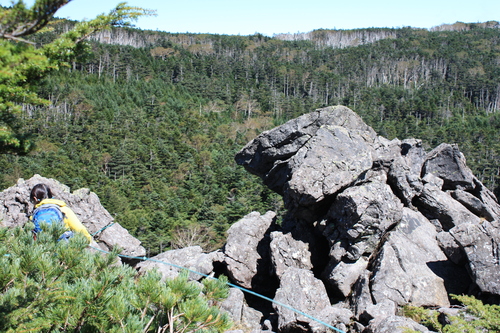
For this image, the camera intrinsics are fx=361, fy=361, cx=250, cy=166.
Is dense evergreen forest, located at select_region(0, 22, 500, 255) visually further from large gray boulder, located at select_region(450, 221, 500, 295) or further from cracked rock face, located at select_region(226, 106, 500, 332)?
large gray boulder, located at select_region(450, 221, 500, 295)

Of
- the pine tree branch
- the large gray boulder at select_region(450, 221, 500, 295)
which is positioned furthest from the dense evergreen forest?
the large gray boulder at select_region(450, 221, 500, 295)

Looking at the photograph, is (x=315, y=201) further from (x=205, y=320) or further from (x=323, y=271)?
(x=205, y=320)

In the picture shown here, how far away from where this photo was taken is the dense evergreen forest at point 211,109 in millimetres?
33500

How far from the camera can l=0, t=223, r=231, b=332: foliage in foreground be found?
7.70 feet

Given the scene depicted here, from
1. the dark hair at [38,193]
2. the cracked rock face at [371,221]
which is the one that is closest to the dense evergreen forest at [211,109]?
the dark hair at [38,193]

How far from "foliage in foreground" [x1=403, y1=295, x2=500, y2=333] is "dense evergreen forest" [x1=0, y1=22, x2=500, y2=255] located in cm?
644

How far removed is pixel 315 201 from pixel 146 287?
24.9 ft

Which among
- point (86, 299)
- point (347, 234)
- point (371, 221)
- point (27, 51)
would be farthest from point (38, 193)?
point (371, 221)

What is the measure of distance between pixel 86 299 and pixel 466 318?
265 inches

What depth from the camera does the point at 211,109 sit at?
224 feet

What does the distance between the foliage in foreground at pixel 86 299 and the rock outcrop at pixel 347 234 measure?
15.4ft

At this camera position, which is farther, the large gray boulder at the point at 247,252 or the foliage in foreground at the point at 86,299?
the large gray boulder at the point at 247,252

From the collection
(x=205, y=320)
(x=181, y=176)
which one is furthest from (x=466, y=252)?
(x=181, y=176)

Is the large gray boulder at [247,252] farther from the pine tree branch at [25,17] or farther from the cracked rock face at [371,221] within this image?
the pine tree branch at [25,17]
